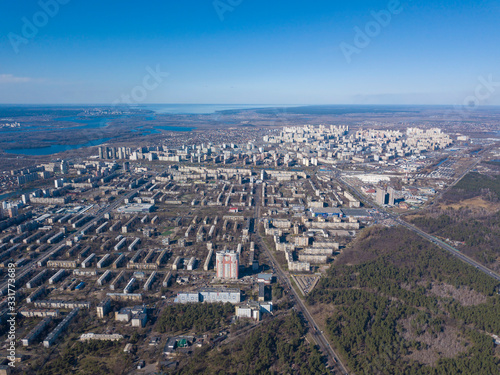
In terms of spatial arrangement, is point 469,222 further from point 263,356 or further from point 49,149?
point 49,149

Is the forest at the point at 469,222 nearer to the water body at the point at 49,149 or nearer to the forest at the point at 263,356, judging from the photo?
the forest at the point at 263,356

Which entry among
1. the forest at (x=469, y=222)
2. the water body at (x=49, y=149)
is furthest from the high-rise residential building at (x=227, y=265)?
the water body at (x=49, y=149)

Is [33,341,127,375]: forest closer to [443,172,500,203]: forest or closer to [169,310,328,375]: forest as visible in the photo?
[169,310,328,375]: forest

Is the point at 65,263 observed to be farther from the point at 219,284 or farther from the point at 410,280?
the point at 410,280

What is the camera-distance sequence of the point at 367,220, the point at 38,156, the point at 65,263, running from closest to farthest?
the point at 65,263, the point at 367,220, the point at 38,156

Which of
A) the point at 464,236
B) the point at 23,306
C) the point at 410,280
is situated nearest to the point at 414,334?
the point at 410,280

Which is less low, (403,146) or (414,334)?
(403,146)

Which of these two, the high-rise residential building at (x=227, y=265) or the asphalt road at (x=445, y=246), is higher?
the high-rise residential building at (x=227, y=265)
